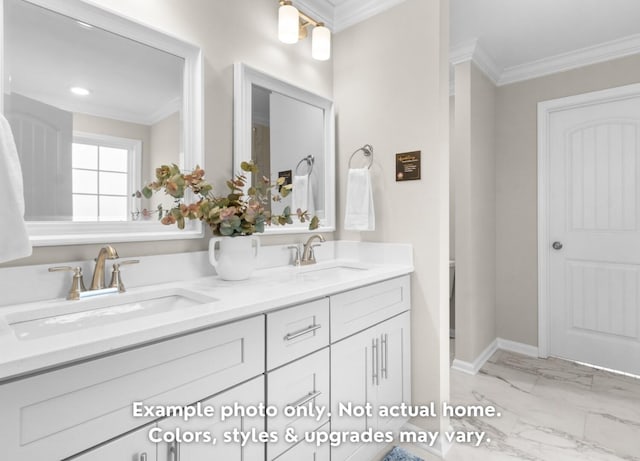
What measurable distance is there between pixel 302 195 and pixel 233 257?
73 centimetres

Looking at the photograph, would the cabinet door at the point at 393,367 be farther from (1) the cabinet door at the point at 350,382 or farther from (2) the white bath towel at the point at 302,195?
(2) the white bath towel at the point at 302,195

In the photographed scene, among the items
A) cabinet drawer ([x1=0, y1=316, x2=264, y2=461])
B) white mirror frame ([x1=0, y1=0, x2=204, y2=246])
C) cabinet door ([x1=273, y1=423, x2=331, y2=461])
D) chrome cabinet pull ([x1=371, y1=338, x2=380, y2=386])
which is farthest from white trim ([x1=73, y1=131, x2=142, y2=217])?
chrome cabinet pull ([x1=371, y1=338, x2=380, y2=386])

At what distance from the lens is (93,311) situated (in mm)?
1046

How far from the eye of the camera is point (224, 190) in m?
1.57

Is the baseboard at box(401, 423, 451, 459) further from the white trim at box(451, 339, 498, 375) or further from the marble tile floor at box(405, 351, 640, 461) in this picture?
the white trim at box(451, 339, 498, 375)

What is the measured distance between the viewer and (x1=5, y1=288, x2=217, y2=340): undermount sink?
91 centimetres

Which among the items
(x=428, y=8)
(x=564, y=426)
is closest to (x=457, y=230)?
(x=564, y=426)

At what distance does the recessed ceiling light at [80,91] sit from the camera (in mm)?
1142

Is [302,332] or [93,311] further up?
[93,311]

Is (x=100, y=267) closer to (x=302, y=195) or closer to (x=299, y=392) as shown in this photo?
(x=299, y=392)

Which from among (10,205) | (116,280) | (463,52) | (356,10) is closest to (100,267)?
(116,280)

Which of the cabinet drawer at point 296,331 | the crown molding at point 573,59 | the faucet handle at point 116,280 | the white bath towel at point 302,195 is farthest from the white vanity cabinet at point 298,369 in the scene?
the crown molding at point 573,59

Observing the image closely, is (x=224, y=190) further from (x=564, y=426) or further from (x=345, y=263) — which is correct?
(x=564, y=426)

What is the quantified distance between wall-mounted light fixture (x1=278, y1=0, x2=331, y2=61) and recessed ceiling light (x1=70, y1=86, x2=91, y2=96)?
94cm
